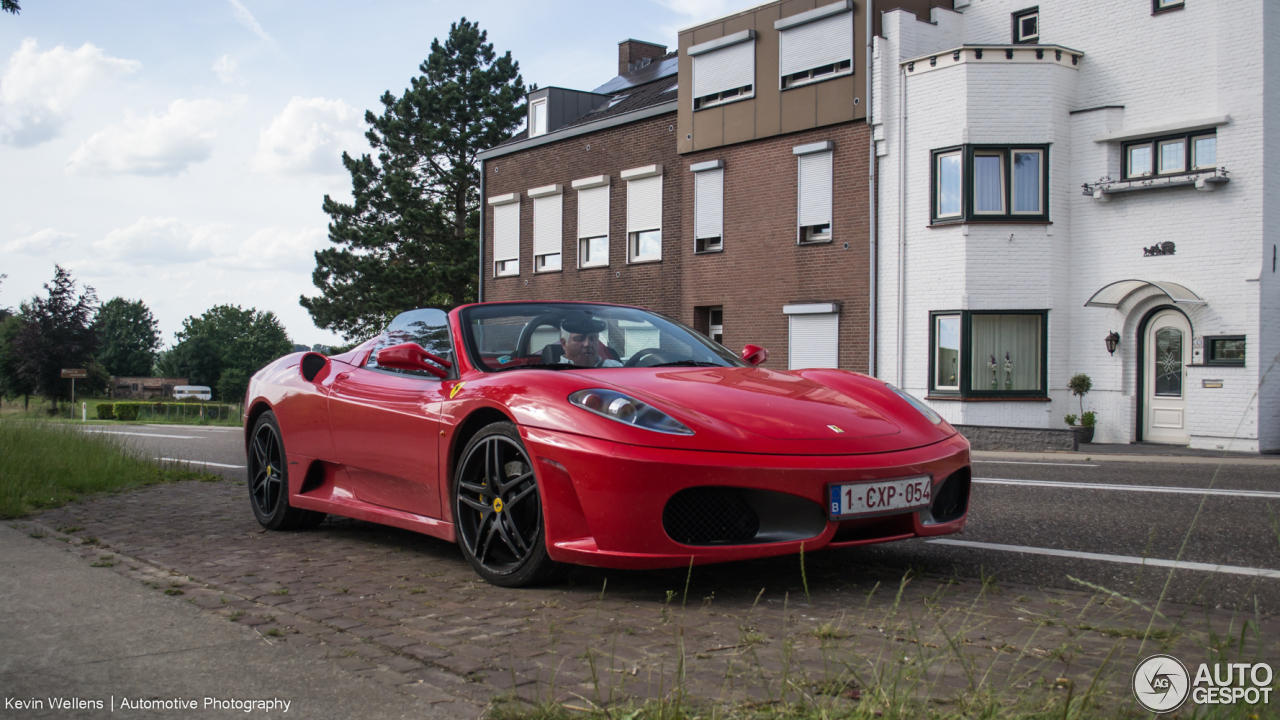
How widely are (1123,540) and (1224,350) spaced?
13.8 metres

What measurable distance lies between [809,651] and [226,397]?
117 meters

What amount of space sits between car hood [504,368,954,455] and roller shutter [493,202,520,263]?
26039 mm

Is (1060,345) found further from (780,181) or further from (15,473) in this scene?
(15,473)

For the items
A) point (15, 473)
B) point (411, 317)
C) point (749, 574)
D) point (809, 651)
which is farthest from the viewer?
point (15, 473)

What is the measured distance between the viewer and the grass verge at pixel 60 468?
718 cm

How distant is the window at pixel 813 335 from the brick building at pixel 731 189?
0.03 meters

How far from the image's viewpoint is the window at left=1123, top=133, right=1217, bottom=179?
17.4 meters

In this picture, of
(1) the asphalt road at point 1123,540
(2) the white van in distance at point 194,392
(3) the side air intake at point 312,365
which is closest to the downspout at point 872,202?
(1) the asphalt road at point 1123,540

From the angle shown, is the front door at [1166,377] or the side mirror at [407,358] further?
the front door at [1166,377]

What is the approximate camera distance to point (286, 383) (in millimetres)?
6059

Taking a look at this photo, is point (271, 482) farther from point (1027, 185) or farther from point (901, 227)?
point (1027, 185)

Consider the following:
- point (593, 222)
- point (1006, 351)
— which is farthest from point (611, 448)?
point (593, 222)

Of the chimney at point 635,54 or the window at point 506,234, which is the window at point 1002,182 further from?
the chimney at point 635,54

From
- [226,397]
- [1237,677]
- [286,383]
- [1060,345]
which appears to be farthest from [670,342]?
[226,397]
